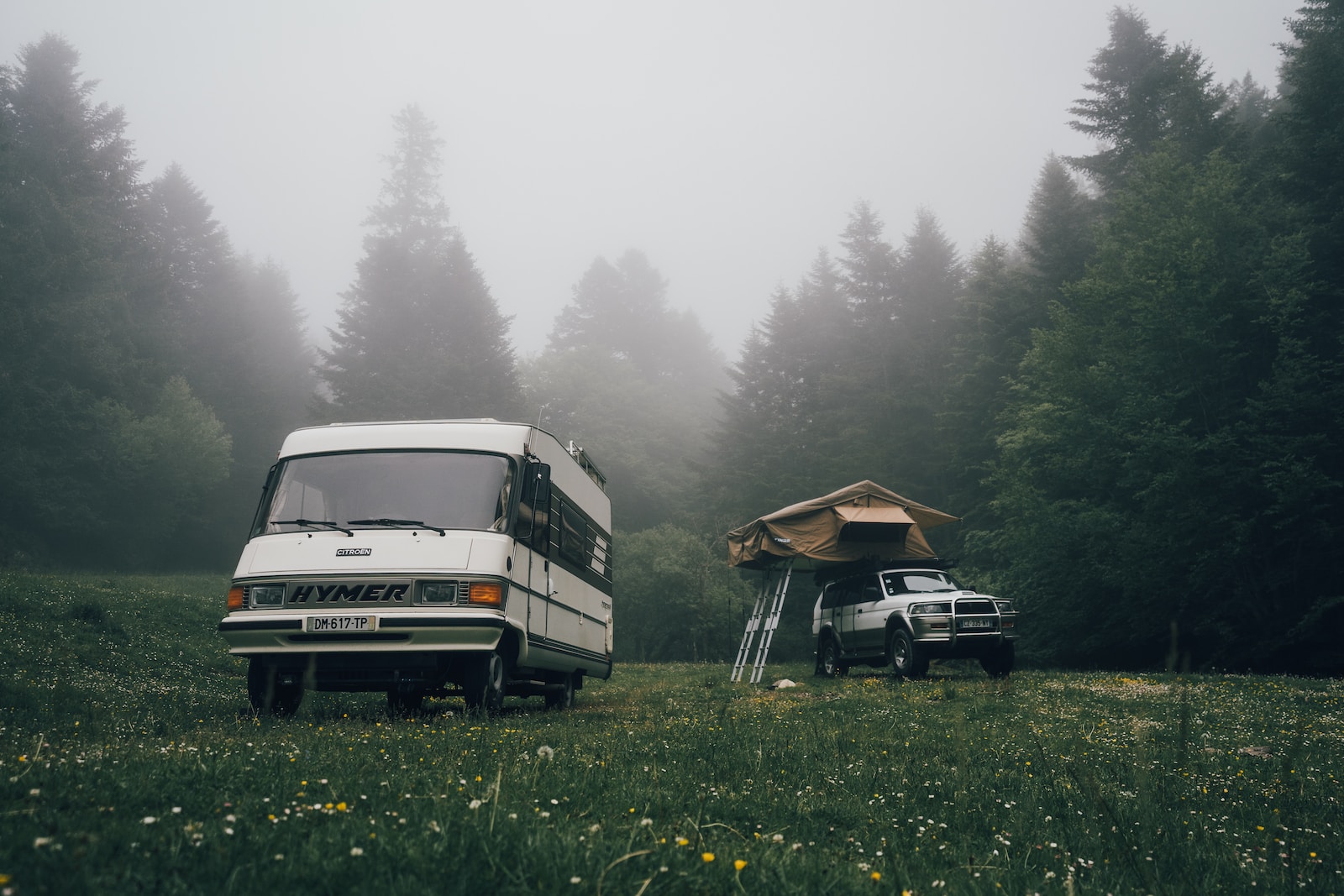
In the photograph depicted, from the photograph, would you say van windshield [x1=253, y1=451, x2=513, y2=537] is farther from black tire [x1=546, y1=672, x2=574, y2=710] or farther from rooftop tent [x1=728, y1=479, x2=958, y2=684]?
rooftop tent [x1=728, y1=479, x2=958, y2=684]

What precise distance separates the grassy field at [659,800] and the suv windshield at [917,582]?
26.0 feet

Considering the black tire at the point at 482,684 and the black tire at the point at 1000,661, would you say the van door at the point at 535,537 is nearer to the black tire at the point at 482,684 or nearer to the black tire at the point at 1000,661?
the black tire at the point at 482,684

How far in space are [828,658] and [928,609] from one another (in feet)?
13.4

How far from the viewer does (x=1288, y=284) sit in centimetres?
2025

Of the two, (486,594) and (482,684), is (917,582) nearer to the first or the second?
(482,684)

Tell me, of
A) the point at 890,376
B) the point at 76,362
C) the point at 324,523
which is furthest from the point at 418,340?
the point at 324,523

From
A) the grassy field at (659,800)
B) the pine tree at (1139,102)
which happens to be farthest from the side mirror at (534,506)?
the pine tree at (1139,102)

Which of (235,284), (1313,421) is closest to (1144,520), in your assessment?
(1313,421)

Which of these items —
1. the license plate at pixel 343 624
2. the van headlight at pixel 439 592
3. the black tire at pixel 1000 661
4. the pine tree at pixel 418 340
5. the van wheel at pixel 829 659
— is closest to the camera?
the license plate at pixel 343 624

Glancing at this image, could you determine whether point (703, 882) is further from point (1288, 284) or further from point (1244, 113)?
point (1244, 113)

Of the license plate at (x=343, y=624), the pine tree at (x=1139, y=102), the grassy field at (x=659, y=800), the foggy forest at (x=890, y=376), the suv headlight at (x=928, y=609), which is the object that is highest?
the pine tree at (x=1139, y=102)

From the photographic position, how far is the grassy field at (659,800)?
2.67m

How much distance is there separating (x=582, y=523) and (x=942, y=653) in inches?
319

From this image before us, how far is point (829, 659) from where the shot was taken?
20.0 metres
